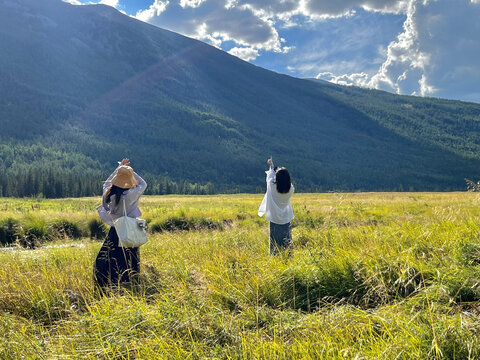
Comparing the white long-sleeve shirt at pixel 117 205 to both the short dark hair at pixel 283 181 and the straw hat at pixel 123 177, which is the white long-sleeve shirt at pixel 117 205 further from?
the short dark hair at pixel 283 181

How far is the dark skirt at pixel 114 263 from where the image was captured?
18.4ft

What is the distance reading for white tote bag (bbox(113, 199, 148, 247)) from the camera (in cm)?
535

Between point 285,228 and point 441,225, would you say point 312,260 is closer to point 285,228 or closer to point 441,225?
point 285,228

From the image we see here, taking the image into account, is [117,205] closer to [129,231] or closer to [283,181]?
[129,231]

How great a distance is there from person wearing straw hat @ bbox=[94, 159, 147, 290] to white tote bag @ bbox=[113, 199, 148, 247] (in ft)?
1.09

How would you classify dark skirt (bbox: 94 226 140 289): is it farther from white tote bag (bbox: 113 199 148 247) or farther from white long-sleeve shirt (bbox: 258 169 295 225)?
white long-sleeve shirt (bbox: 258 169 295 225)

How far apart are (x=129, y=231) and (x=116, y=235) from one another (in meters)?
0.63

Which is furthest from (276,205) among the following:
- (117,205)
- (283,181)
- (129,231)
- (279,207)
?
(129,231)

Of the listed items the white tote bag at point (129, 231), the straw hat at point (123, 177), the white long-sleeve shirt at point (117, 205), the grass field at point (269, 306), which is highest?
the straw hat at point (123, 177)

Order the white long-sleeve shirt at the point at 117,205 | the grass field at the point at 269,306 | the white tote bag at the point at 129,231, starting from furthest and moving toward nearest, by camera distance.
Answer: the white long-sleeve shirt at the point at 117,205 → the white tote bag at the point at 129,231 → the grass field at the point at 269,306

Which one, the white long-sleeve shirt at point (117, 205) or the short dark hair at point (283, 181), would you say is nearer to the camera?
the white long-sleeve shirt at point (117, 205)

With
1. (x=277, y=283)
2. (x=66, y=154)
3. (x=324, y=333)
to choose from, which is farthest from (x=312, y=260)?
(x=66, y=154)

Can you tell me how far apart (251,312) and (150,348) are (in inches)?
47.5

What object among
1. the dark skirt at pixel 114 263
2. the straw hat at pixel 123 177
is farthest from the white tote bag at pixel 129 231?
the straw hat at pixel 123 177
